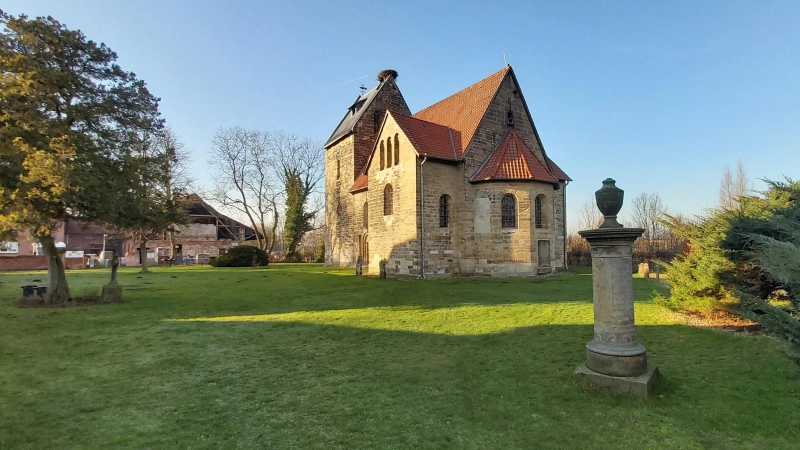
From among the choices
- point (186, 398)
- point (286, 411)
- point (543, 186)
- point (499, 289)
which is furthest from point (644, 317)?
point (543, 186)

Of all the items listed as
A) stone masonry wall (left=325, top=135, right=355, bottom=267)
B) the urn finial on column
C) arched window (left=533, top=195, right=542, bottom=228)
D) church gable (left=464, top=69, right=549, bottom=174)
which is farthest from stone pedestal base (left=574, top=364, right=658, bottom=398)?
stone masonry wall (left=325, top=135, right=355, bottom=267)

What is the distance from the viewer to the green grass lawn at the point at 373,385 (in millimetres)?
3980

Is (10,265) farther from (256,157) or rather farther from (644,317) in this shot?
(644,317)

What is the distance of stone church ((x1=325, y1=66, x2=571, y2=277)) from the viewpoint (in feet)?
66.2

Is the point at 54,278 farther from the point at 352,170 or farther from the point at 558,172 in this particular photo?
the point at 558,172

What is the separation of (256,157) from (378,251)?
28.3 m

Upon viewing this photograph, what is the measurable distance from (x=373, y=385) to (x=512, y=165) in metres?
17.2

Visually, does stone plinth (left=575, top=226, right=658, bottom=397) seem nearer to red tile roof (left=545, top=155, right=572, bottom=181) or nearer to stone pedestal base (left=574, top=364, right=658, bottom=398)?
stone pedestal base (left=574, top=364, right=658, bottom=398)

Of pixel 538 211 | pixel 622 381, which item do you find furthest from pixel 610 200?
pixel 538 211

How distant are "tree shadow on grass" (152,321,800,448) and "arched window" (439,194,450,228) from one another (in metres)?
13.0

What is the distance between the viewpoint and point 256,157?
4484 cm

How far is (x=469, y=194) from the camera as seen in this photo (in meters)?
21.2

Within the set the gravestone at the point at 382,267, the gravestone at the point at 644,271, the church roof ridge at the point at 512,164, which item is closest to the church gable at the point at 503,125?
the church roof ridge at the point at 512,164

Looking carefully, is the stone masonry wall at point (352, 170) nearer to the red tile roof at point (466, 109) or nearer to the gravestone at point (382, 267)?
the red tile roof at point (466, 109)
